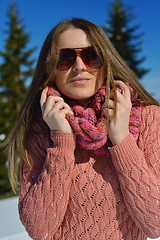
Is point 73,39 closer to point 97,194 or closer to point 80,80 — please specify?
point 80,80

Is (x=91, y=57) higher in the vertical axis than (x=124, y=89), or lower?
higher

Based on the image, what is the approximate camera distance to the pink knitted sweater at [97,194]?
1.20m

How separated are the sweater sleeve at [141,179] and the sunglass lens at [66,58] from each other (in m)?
0.37

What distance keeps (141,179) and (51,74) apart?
0.55 meters

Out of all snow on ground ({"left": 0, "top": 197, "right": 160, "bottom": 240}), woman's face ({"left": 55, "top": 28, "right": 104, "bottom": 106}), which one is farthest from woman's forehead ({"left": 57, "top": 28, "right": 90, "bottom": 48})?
snow on ground ({"left": 0, "top": 197, "right": 160, "bottom": 240})

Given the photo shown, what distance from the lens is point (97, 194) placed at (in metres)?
1.26

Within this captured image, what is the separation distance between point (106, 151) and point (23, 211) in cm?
39

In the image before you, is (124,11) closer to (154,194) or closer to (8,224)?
(8,224)

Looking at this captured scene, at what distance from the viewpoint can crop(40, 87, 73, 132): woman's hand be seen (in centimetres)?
129

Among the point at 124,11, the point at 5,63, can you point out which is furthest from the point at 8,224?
the point at 124,11

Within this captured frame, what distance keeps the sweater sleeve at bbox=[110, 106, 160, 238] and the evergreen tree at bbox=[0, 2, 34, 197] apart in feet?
42.9

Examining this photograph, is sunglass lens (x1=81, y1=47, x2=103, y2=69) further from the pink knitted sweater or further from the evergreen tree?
the evergreen tree

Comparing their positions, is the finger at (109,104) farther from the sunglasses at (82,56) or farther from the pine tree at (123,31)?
the pine tree at (123,31)

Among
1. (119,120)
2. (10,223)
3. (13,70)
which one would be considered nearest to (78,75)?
(119,120)
